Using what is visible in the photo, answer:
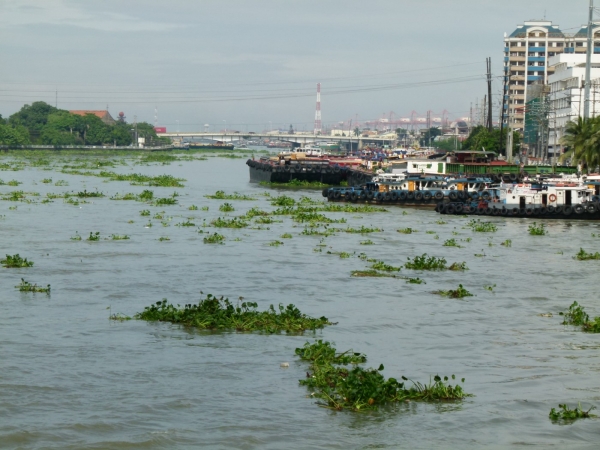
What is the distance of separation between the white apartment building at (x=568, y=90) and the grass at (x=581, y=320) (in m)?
78.0

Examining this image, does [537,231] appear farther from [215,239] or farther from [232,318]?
[232,318]

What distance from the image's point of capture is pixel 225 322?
1764cm

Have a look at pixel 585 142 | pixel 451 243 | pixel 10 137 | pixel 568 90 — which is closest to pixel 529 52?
pixel 568 90

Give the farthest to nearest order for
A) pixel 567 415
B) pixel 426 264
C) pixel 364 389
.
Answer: pixel 426 264 < pixel 364 389 < pixel 567 415

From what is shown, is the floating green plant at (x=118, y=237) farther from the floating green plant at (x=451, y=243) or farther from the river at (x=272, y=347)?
the floating green plant at (x=451, y=243)

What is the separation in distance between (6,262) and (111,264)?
9.12ft

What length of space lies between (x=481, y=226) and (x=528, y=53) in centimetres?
12158

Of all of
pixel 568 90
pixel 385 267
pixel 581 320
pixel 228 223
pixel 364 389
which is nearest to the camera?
pixel 364 389

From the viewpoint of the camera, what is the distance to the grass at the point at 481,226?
3866cm

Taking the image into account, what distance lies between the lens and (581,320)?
18969 mm

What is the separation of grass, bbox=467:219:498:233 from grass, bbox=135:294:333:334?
69.4ft

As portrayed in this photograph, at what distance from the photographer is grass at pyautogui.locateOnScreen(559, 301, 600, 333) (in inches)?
719

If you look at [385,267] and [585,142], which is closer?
[385,267]

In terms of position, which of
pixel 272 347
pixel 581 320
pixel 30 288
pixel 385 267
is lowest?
pixel 272 347
